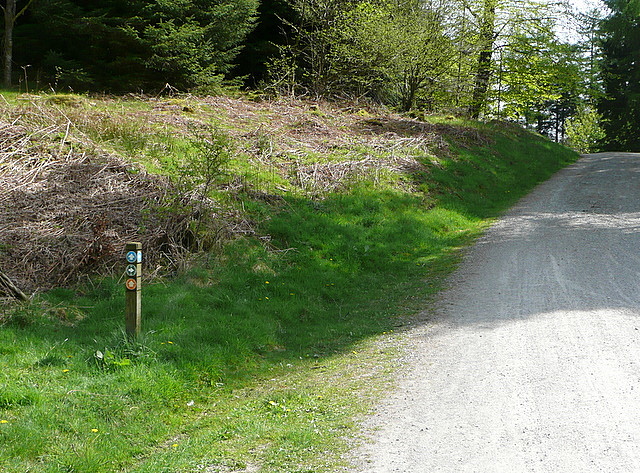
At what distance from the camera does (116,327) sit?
6527 mm

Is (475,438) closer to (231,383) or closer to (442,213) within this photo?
(231,383)

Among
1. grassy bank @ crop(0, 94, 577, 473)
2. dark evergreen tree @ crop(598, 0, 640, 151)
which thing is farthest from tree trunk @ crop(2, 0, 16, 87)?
dark evergreen tree @ crop(598, 0, 640, 151)

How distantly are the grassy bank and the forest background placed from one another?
3.19 metres

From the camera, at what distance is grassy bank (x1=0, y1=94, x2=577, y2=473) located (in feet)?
14.9

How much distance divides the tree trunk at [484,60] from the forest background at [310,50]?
2.5 inches

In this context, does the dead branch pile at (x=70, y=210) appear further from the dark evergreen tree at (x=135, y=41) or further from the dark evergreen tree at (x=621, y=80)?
the dark evergreen tree at (x=621, y=80)

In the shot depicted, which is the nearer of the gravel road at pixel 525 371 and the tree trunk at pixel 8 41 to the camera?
the gravel road at pixel 525 371

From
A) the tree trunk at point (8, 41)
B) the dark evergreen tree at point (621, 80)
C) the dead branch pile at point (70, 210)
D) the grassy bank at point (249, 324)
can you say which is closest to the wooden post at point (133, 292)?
the grassy bank at point (249, 324)

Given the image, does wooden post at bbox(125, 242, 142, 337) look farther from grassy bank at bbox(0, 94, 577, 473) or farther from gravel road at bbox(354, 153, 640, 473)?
gravel road at bbox(354, 153, 640, 473)

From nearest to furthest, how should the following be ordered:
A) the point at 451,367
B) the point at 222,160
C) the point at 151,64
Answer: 1. the point at 451,367
2. the point at 222,160
3. the point at 151,64

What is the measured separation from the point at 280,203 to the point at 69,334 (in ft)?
18.3

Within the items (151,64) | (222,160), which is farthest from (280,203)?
(151,64)

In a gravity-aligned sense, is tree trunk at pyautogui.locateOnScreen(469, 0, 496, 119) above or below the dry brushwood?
above

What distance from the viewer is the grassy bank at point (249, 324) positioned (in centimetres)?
455
